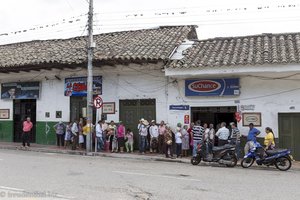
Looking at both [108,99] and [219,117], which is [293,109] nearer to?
[219,117]

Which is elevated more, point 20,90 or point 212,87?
point 20,90

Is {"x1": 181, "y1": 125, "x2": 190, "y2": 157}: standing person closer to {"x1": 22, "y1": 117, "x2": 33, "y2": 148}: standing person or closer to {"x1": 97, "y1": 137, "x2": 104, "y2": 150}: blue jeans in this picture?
{"x1": 97, "y1": 137, "x2": 104, "y2": 150}: blue jeans

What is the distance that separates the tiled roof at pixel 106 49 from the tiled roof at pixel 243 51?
1.19 m

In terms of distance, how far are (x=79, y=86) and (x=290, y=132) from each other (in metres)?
11.7

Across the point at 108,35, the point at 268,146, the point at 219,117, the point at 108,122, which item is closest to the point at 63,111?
the point at 108,122

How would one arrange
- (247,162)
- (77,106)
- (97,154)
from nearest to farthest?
(247,162) → (97,154) → (77,106)

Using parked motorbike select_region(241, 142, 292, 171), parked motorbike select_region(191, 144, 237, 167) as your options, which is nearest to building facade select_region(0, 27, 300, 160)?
parked motorbike select_region(241, 142, 292, 171)

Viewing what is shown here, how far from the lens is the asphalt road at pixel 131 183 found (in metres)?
8.12

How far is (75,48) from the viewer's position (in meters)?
22.9

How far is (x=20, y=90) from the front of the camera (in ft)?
78.3

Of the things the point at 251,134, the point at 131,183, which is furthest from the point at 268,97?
the point at 131,183

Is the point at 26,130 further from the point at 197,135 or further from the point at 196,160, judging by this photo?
the point at 196,160

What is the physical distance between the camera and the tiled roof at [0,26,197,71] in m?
19.1

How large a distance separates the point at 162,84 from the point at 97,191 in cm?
1139
